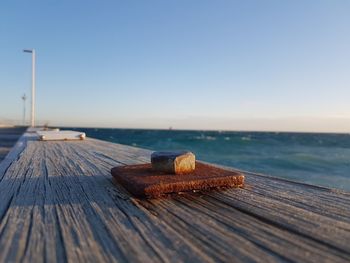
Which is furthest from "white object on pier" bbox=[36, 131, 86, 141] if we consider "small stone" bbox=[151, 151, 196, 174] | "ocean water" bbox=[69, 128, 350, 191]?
"small stone" bbox=[151, 151, 196, 174]

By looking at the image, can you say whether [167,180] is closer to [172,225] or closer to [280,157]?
[172,225]

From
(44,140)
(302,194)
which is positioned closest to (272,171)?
(44,140)

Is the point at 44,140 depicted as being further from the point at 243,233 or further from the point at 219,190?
the point at 243,233

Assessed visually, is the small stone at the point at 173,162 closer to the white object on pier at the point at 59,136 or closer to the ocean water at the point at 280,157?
the ocean water at the point at 280,157

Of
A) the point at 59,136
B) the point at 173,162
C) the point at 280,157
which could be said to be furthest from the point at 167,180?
the point at 280,157

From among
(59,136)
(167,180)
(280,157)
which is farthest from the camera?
(280,157)

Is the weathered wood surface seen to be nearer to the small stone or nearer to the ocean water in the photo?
the small stone
